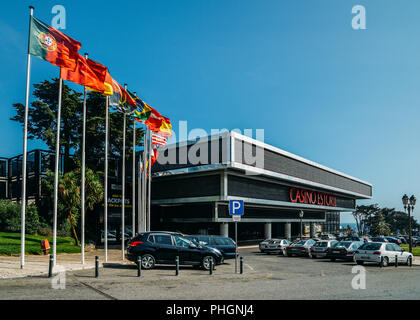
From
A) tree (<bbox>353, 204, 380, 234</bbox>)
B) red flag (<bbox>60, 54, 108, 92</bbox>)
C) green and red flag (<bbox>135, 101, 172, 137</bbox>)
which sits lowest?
tree (<bbox>353, 204, 380, 234</bbox>)

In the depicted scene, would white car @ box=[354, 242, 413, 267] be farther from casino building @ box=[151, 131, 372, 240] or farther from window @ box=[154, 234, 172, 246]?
casino building @ box=[151, 131, 372, 240]

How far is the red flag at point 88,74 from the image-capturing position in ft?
60.1

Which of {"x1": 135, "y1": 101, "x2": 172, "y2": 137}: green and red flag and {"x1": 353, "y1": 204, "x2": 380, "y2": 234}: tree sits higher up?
{"x1": 135, "y1": 101, "x2": 172, "y2": 137}: green and red flag

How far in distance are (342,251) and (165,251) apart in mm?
13235

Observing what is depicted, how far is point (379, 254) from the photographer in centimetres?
2192

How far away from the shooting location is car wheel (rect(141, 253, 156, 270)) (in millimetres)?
17750

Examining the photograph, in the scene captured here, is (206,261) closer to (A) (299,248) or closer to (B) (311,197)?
(A) (299,248)

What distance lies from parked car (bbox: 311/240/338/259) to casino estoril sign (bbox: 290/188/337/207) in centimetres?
2013

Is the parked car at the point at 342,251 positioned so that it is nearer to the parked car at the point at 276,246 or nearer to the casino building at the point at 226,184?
the parked car at the point at 276,246

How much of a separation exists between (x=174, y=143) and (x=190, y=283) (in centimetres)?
2775

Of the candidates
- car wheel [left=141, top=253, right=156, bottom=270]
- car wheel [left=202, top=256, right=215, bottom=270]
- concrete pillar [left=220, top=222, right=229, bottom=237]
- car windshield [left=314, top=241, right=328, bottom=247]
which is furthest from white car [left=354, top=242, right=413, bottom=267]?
concrete pillar [left=220, top=222, right=229, bottom=237]

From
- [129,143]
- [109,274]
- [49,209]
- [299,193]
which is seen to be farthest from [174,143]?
[109,274]

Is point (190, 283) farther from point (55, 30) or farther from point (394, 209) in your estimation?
point (394, 209)

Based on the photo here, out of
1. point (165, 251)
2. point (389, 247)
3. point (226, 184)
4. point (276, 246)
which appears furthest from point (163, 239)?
point (226, 184)
